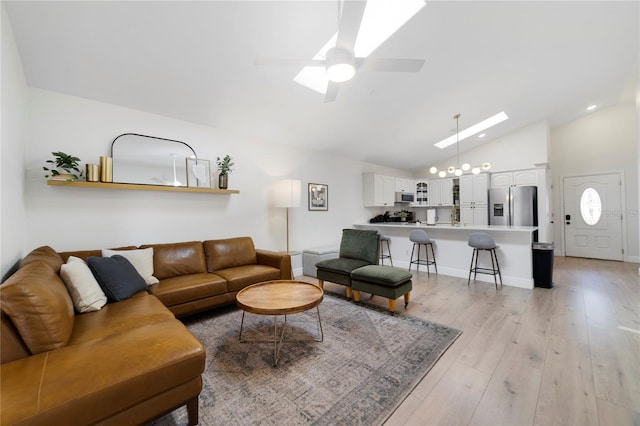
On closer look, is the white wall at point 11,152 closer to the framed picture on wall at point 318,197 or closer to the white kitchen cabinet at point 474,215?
the framed picture on wall at point 318,197

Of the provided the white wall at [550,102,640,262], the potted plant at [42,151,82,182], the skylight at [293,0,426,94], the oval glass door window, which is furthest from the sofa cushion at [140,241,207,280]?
the oval glass door window

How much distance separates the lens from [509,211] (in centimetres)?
592

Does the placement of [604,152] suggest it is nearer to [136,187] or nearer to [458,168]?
[458,168]

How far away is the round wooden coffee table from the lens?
2.05 m

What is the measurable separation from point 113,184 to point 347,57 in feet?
9.21

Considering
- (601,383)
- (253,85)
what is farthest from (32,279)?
(601,383)

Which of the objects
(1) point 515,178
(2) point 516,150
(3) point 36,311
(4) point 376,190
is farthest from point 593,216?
(3) point 36,311

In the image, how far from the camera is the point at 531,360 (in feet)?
6.80

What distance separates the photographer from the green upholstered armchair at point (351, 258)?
3.43 m

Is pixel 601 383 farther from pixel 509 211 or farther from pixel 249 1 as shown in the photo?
pixel 509 211

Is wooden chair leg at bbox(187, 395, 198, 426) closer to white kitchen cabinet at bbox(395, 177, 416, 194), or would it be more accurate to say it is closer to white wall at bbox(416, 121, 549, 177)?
white kitchen cabinet at bbox(395, 177, 416, 194)

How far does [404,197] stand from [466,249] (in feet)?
9.16

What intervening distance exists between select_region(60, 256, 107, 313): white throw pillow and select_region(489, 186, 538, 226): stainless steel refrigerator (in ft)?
23.7

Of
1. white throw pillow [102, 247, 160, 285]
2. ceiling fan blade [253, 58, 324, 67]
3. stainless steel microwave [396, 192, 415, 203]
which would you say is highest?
ceiling fan blade [253, 58, 324, 67]
